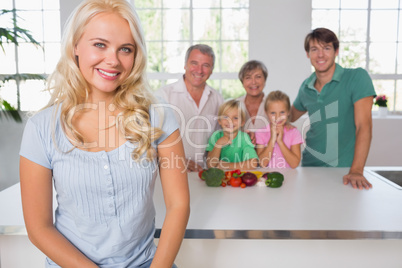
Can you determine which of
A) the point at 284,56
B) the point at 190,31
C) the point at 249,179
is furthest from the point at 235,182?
the point at 190,31

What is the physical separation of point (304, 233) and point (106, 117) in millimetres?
804

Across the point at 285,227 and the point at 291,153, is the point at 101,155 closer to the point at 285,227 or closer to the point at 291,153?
the point at 285,227

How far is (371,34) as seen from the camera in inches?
220

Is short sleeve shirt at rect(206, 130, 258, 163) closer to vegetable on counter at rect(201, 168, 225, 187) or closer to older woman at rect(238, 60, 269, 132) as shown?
older woman at rect(238, 60, 269, 132)

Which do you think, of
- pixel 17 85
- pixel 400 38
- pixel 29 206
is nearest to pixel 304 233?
pixel 29 206

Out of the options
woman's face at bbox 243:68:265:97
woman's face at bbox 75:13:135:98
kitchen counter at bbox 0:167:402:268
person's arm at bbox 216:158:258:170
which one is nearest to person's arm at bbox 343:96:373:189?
kitchen counter at bbox 0:167:402:268

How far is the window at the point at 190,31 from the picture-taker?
548cm

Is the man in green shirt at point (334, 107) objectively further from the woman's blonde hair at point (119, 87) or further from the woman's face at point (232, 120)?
the woman's blonde hair at point (119, 87)

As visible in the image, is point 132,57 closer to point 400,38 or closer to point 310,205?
point 310,205

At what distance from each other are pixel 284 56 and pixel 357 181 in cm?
356

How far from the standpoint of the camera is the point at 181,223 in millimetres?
1240

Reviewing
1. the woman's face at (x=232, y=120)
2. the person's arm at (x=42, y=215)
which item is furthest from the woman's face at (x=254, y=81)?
the person's arm at (x=42, y=215)

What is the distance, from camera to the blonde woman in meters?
1.13

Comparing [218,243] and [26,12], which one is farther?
[26,12]
